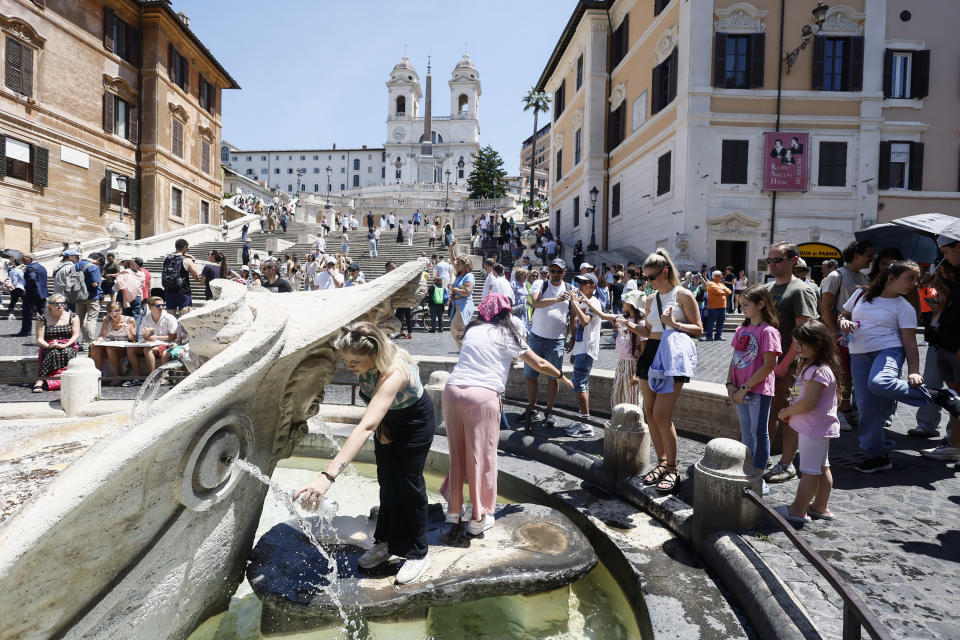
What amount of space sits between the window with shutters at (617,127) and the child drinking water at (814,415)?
23198 millimetres

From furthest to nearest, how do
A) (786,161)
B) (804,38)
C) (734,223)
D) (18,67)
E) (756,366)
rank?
1. (18,67)
2. (734,223)
3. (786,161)
4. (804,38)
5. (756,366)

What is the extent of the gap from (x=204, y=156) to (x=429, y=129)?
208 ft

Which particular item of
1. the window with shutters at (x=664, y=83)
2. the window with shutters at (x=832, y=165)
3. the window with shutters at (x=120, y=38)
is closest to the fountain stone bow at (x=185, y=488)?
the window with shutters at (x=664, y=83)

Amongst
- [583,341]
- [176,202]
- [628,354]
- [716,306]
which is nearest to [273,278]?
[583,341]

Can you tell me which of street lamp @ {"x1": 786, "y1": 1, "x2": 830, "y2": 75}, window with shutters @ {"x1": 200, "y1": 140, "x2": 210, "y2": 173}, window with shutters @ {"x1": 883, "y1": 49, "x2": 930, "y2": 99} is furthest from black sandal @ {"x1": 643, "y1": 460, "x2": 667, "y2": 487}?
window with shutters @ {"x1": 200, "y1": 140, "x2": 210, "y2": 173}

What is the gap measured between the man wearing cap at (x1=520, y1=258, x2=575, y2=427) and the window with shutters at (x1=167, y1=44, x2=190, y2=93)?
99.2ft

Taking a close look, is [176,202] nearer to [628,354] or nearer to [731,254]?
[731,254]

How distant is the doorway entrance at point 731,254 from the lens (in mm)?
19750

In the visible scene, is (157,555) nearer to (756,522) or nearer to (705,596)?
(705,596)

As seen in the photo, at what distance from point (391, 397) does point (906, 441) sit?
517 cm

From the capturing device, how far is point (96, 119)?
80.6 feet

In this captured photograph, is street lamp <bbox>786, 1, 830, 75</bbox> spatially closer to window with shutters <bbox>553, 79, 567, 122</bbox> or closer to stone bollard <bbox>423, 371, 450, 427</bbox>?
window with shutters <bbox>553, 79, 567, 122</bbox>

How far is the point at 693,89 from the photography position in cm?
1888

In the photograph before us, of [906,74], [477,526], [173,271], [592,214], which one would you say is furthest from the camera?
[592,214]
